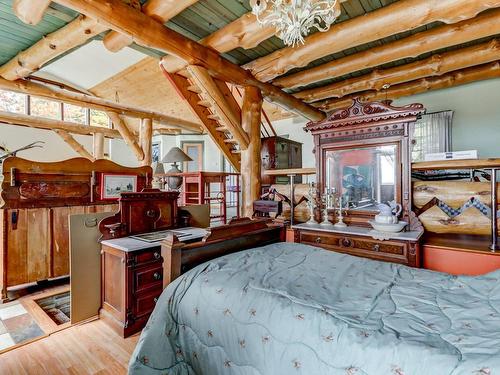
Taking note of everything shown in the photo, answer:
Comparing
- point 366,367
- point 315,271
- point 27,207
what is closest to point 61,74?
point 27,207

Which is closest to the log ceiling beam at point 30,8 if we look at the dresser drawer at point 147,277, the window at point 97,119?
the dresser drawer at point 147,277

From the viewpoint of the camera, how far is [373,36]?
99.0 inches

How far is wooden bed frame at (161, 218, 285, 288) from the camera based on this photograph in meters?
1.54

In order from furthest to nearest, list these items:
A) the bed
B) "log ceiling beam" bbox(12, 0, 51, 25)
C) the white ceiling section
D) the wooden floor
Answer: the white ceiling section < "log ceiling beam" bbox(12, 0, 51, 25) < the wooden floor < the bed

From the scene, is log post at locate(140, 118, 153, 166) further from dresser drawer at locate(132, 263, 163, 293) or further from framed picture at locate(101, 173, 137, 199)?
dresser drawer at locate(132, 263, 163, 293)

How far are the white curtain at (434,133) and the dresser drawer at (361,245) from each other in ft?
8.95

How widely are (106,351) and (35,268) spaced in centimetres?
177

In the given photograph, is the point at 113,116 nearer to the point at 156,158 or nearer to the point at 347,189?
the point at 156,158

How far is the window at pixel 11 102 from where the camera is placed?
6.40m

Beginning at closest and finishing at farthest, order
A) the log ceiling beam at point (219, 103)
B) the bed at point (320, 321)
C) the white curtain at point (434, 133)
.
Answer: the bed at point (320, 321) → the log ceiling beam at point (219, 103) → the white curtain at point (434, 133)

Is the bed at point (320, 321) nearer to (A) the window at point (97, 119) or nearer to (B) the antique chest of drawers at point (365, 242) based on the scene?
(B) the antique chest of drawers at point (365, 242)

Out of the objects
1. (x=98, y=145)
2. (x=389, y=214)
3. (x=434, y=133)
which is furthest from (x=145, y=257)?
(x=98, y=145)

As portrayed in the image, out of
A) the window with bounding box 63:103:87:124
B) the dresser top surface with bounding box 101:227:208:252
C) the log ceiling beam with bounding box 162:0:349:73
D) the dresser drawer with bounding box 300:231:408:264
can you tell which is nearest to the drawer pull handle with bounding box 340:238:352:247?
the dresser drawer with bounding box 300:231:408:264

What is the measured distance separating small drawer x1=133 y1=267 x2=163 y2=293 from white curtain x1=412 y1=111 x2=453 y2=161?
4.17 meters
